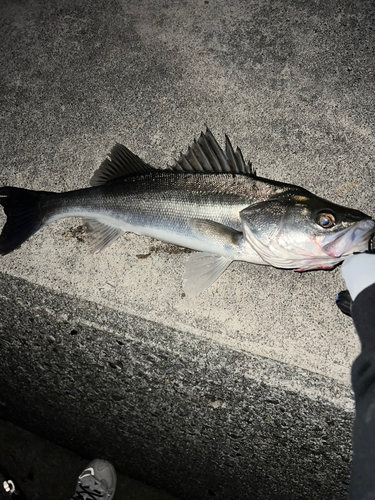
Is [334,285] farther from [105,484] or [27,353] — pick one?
[105,484]

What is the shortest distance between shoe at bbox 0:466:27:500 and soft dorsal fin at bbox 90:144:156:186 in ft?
8.86

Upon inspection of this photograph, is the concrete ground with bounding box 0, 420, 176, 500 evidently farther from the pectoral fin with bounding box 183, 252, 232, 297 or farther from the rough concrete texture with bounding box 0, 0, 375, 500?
the pectoral fin with bounding box 183, 252, 232, 297

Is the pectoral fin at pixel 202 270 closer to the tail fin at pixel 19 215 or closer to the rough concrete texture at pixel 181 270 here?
the rough concrete texture at pixel 181 270

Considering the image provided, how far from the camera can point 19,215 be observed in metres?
2.51

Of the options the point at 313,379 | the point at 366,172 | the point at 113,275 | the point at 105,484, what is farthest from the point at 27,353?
the point at 366,172

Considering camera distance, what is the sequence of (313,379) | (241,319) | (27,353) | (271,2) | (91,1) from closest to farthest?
(313,379)
(241,319)
(27,353)
(271,2)
(91,1)

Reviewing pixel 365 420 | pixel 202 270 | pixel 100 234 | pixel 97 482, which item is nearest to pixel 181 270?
pixel 202 270

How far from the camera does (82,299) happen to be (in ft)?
8.00

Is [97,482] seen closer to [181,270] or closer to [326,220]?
[181,270]

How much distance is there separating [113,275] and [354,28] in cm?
254

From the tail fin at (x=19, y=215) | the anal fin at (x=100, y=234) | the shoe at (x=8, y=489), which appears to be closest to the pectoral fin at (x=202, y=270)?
the anal fin at (x=100, y=234)

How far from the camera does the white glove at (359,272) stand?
6.56 ft

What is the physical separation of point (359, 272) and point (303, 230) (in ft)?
1.26

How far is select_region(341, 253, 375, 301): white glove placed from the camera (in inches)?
78.7
